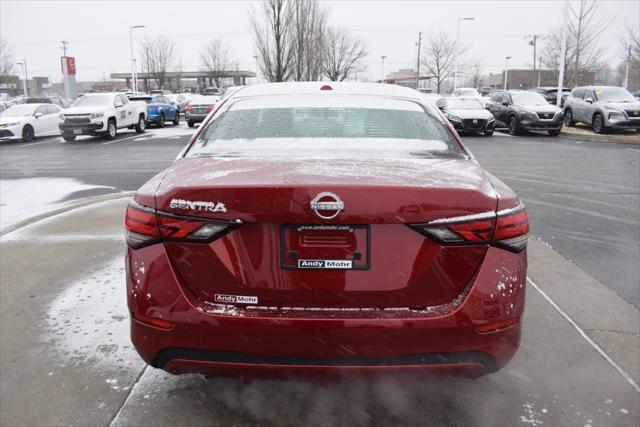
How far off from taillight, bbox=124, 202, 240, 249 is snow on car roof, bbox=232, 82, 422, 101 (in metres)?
1.52

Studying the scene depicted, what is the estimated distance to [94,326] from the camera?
3.76 m

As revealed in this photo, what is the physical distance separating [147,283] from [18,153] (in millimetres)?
16237

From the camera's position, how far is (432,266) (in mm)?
2221

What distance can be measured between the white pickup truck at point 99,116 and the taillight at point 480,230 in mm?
19554

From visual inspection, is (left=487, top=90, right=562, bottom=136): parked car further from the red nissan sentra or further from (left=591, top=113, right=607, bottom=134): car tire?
the red nissan sentra

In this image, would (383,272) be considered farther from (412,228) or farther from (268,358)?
(268,358)

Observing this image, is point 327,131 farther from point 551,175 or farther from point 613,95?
point 613,95

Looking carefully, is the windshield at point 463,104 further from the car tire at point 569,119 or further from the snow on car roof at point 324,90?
the snow on car roof at point 324,90

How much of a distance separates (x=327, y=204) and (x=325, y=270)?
0.28 meters

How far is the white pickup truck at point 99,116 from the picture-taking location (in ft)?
63.6

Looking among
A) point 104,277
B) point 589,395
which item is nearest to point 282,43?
point 104,277

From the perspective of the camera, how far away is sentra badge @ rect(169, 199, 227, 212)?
2.16m

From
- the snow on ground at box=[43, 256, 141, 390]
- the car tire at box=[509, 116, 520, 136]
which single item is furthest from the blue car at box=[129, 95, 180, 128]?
the snow on ground at box=[43, 256, 141, 390]

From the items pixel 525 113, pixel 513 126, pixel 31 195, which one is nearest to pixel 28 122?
→ pixel 31 195
